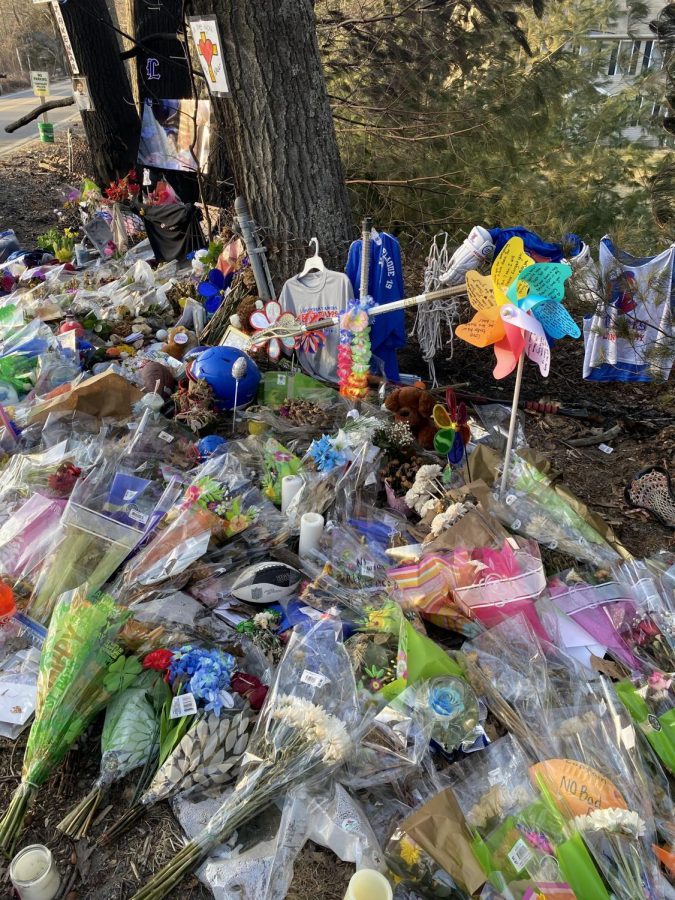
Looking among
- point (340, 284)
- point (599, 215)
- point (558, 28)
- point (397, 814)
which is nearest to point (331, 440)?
point (340, 284)

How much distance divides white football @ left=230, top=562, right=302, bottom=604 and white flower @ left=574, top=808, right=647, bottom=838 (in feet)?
3.83

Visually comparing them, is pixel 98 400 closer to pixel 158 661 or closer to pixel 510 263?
pixel 158 661

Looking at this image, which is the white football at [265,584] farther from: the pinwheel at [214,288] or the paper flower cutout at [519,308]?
the pinwheel at [214,288]

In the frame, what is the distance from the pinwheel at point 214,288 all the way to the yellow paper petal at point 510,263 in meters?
2.58

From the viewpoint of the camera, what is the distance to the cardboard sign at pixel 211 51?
359 centimetres

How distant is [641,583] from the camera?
2.25 meters

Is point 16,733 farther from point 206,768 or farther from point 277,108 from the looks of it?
point 277,108

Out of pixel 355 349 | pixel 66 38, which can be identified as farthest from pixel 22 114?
pixel 355 349

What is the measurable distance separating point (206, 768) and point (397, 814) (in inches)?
21.4

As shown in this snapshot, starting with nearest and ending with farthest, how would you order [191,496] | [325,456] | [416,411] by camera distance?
1. [191,496]
2. [325,456]
3. [416,411]

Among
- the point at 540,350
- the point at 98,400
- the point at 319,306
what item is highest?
the point at 540,350

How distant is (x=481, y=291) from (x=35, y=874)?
2.29m

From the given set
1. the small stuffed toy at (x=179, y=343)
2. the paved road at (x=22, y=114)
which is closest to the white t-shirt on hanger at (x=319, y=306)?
the small stuffed toy at (x=179, y=343)

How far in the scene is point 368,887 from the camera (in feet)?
4.50
